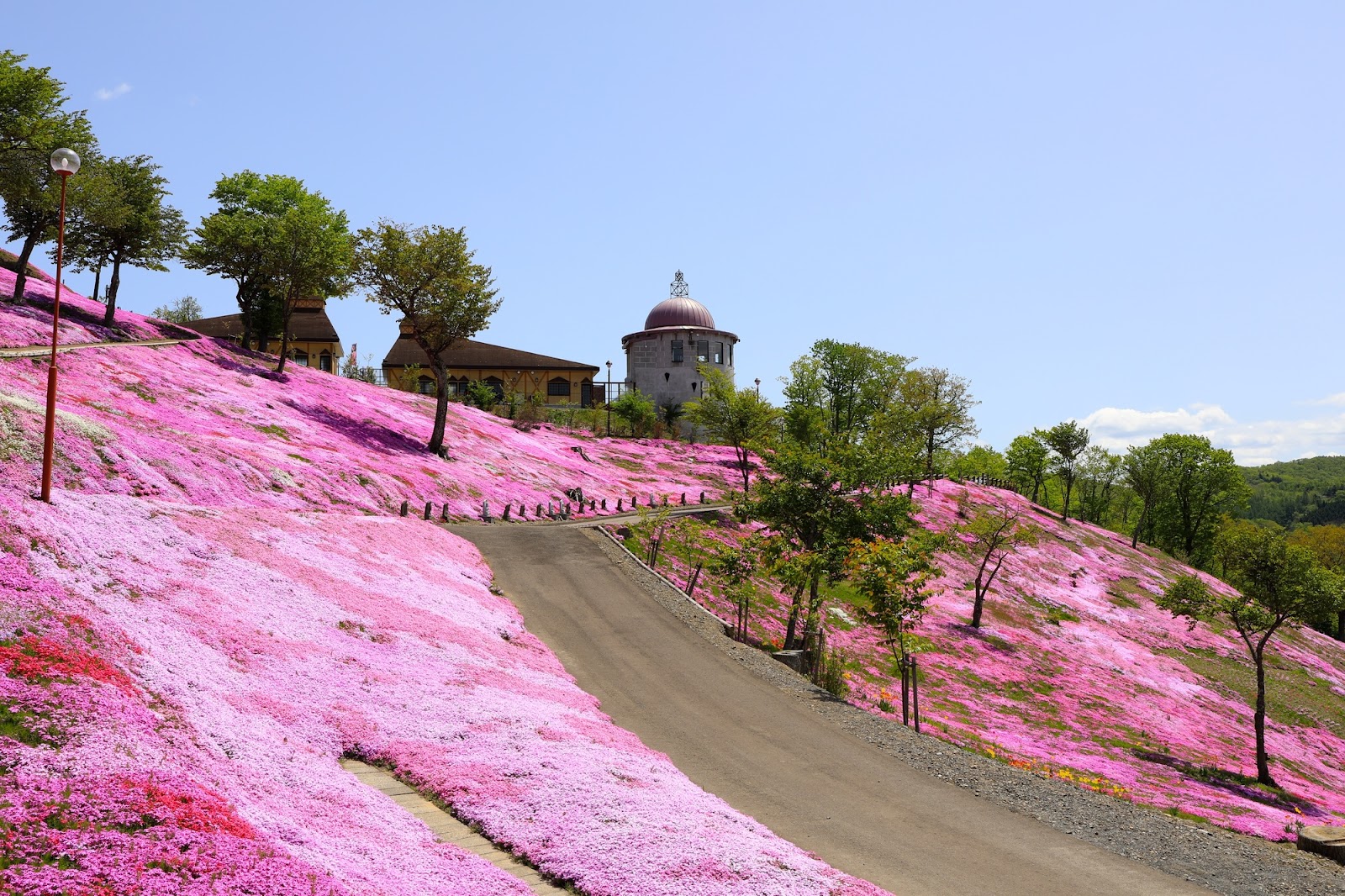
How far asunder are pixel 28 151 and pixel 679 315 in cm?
7663

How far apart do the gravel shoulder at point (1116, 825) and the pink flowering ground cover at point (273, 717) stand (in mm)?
7067

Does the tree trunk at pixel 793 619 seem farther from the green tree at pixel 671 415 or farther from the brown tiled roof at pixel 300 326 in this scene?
the brown tiled roof at pixel 300 326

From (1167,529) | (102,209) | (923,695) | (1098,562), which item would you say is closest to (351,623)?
(923,695)

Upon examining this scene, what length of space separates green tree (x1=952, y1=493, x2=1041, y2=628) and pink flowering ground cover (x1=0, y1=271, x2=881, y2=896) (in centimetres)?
3494

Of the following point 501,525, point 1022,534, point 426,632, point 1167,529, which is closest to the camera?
point 426,632

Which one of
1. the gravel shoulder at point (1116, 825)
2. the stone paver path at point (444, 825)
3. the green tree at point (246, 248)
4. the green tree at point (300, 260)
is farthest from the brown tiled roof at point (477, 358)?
the stone paver path at point (444, 825)

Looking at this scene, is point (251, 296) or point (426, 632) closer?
point (426, 632)

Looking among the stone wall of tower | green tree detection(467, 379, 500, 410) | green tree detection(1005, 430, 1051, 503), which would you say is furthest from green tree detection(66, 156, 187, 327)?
green tree detection(1005, 430, 1051, 503)

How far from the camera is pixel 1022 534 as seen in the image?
54.2m

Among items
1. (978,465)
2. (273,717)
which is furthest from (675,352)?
(273,717)

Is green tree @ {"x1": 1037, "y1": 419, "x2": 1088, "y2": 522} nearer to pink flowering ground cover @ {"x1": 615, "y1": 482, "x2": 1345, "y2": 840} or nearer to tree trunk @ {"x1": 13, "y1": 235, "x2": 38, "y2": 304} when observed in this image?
pink flowering ground cover @ {"x1": 615, "y1": 482, "x2": 1345, "y2": 840}

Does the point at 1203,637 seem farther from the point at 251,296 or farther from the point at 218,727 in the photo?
the point at 251,296

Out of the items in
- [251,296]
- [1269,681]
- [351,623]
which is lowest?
[1269,681]

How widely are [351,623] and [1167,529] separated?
111848 mm
